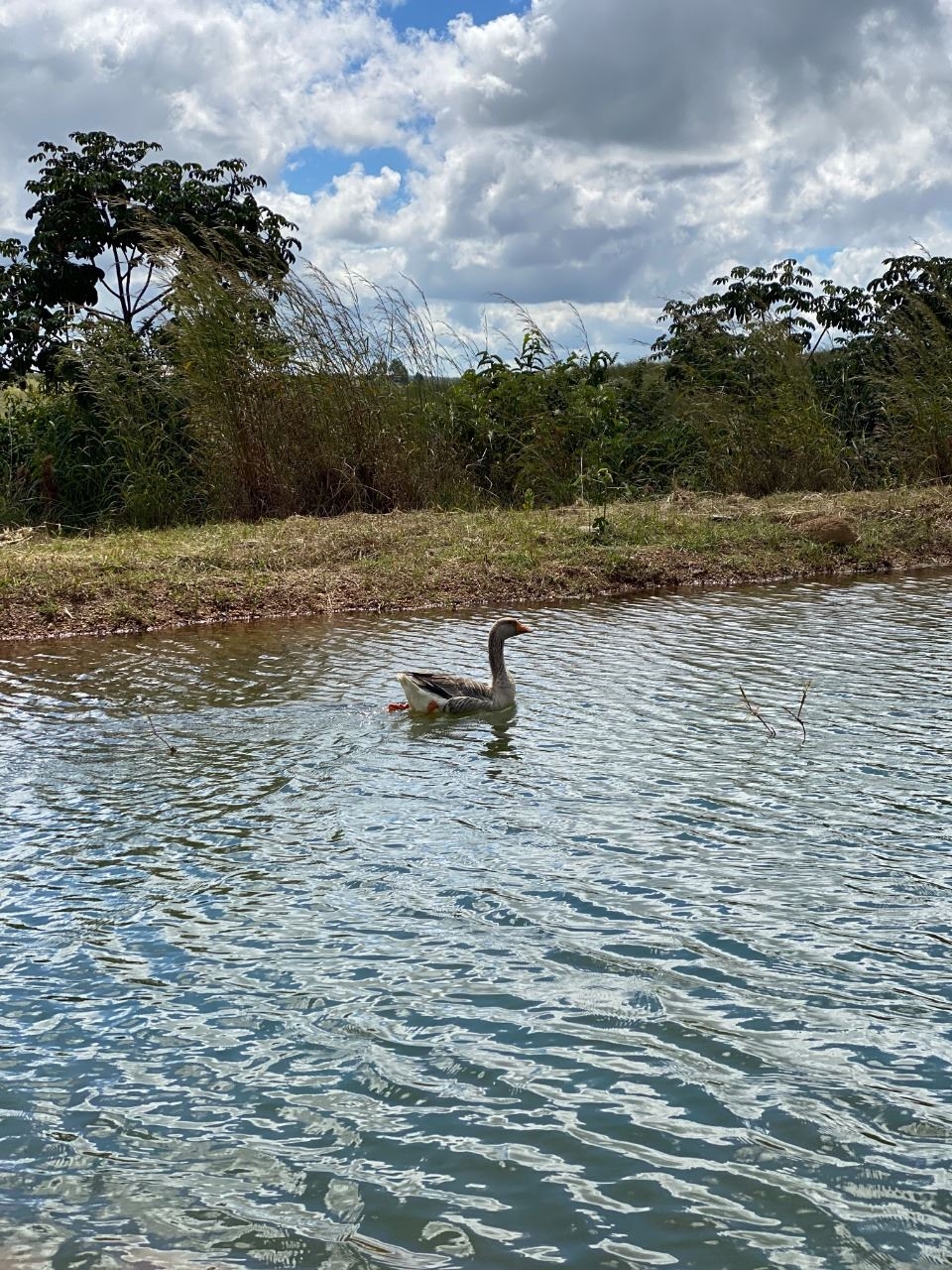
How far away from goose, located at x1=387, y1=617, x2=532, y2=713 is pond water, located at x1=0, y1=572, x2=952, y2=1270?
0.72 ft

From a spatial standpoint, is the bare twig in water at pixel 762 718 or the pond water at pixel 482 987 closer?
the pond water at pixel 482 987

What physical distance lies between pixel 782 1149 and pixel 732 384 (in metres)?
17.1

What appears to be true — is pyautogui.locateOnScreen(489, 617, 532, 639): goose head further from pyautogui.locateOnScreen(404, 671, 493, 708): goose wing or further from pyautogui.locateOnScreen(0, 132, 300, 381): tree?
pyautogui.locateOnScreen(0, 132, 300, 381): tree

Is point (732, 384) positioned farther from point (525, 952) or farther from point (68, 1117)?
point (68, 1117)

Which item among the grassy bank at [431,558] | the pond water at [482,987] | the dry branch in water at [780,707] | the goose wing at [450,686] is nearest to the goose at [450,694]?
the goose wing at [450,686]

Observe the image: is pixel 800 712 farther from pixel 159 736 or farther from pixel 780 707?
pixel 159 736

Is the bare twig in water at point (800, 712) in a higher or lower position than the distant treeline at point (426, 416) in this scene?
lower

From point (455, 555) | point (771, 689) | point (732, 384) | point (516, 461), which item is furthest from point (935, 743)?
point (732, 384)

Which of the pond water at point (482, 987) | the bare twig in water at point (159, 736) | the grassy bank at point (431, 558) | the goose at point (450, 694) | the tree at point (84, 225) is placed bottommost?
the pond water at point (482, 987)

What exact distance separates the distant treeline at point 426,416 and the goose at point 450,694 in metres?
8.62

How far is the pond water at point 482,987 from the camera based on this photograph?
311 cm

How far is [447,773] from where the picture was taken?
7.04 m

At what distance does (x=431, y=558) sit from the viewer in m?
13.7

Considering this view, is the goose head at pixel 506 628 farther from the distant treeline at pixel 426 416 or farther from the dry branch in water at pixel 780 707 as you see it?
the distant treeline at pixel 426 416
